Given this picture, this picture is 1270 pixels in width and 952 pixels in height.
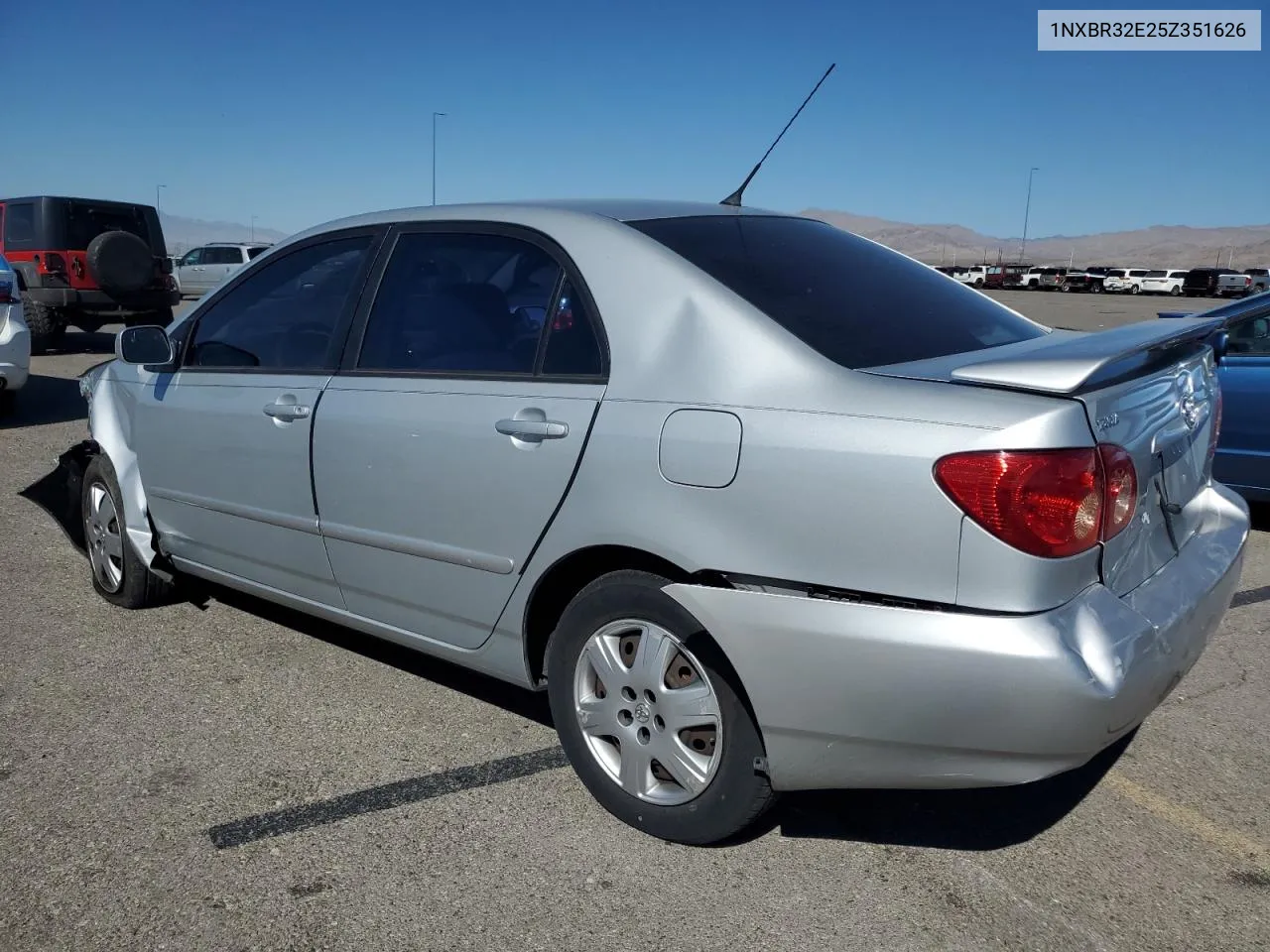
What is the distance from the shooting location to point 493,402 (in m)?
3.10

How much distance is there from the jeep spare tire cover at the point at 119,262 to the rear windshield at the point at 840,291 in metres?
13.3

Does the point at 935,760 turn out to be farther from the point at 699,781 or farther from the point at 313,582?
the point at 313,582

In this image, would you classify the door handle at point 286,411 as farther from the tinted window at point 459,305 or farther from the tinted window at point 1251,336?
the tinted window at point 1251,336

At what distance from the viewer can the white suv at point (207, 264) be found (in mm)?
26219

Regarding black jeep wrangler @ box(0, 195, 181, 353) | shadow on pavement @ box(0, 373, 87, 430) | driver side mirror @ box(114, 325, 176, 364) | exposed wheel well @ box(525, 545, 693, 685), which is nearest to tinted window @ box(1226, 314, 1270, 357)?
exposed wheel well @ box(525, 545, 693, 685)

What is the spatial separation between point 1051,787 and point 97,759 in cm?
284

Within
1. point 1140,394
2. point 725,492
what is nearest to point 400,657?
point 725,492

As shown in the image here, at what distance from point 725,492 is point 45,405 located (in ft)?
33.7

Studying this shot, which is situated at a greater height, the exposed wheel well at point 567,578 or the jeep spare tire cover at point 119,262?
the jeep spare tire cover at point 119,262

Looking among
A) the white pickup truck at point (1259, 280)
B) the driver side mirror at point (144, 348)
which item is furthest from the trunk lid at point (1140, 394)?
the white pickup truck at point (1259, 280)

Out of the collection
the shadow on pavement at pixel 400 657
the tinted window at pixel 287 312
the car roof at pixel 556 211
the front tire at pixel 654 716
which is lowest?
the shadow on pavement at pixel 400 657

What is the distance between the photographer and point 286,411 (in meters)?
3.68

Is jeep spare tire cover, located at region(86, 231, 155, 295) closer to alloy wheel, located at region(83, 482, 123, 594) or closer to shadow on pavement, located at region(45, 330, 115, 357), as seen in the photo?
shadow on pavement, located at region(45, 330, 115, 357)

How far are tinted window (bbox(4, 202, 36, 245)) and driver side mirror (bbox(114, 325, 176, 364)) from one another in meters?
12.4
